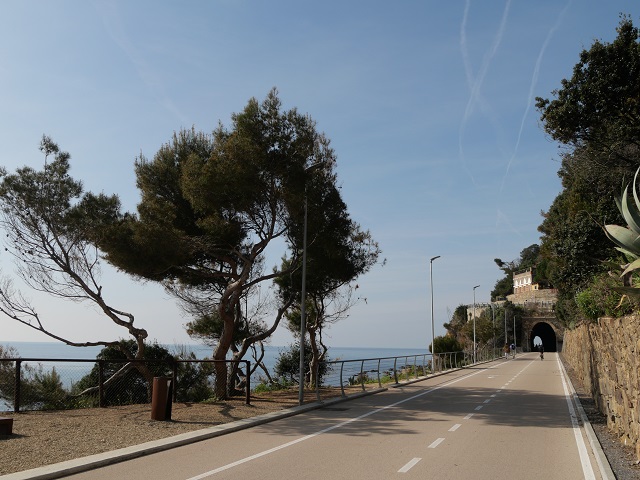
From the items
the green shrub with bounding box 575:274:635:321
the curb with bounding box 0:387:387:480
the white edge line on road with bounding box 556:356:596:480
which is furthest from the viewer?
the green shrub with bounding box 575:274:635:321

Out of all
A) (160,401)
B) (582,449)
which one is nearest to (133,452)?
(160,401)

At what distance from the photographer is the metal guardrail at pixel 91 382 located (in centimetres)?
1622

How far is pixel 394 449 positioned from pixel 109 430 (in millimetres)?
5828

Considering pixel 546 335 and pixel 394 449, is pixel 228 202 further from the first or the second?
pixel 546 335

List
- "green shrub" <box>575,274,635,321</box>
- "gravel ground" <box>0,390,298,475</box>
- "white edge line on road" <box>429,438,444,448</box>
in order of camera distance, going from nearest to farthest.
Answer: "gravel ground" <box>0,390,298,475</box>
"white edge line on road" <box>429,438,444,448</box>
"green shrub" <box>575,274,635,321</box>

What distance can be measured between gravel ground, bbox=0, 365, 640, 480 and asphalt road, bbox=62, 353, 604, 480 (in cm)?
52

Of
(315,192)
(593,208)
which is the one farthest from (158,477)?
(593,208)

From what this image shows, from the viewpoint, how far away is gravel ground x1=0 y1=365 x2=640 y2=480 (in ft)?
30.0

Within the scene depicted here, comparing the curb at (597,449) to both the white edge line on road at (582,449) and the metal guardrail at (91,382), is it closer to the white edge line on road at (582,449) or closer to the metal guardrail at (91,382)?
the white edge line on road at (582,449)

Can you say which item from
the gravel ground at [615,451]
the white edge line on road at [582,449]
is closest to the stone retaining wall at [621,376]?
the gravel ground at [615,451]

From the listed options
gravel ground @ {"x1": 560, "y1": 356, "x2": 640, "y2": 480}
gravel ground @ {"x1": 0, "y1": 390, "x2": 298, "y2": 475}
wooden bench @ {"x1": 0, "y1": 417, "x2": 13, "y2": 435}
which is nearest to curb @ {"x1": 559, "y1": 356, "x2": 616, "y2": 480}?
gravel ground @ {"x1": 560, "y1": 356, "x2": 640, "y2": 480}

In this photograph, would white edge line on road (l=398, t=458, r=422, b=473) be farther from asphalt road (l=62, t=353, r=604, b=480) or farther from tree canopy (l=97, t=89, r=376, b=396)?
tree canopy (l=97, t=89, r=376, b=396)

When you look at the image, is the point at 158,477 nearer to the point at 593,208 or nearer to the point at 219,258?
the point at 219,258

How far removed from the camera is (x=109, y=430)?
38.9ft
